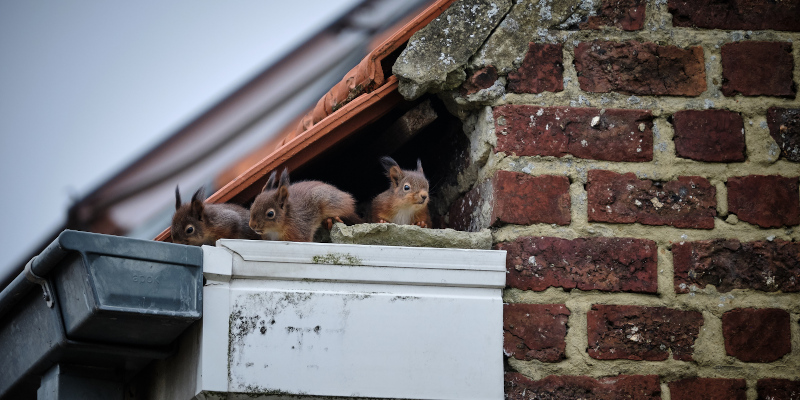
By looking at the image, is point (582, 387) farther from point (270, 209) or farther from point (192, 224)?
point (192, 224)

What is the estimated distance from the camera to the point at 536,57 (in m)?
2.87

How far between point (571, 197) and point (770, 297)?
2.42 ft

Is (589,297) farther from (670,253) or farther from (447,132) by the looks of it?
(447,132)

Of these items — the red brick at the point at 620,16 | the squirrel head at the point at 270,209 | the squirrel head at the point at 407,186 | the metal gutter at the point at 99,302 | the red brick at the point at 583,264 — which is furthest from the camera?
the squirrel head at the point at 407,186

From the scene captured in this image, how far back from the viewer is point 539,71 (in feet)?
9.35

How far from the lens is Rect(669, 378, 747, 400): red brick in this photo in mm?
2533

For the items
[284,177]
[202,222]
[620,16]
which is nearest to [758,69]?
[620,16]

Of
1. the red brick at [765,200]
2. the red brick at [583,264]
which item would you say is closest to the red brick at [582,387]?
the red brick at [583,264]

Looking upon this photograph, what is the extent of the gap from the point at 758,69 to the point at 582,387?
1.34 m

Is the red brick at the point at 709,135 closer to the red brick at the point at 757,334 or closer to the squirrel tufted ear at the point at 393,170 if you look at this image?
the red brick at the point at 757,334

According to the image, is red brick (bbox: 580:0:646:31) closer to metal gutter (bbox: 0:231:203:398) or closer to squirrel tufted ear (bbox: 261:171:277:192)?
squirrel tufted ear (bbox: 261:171:277:192)

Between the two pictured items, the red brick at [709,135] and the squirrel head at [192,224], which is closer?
the red brick at [709,135]

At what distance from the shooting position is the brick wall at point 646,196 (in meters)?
2.56

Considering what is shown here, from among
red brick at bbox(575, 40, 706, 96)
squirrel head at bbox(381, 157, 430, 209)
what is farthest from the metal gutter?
red brick at bbox(575, 40, 706, 96)
